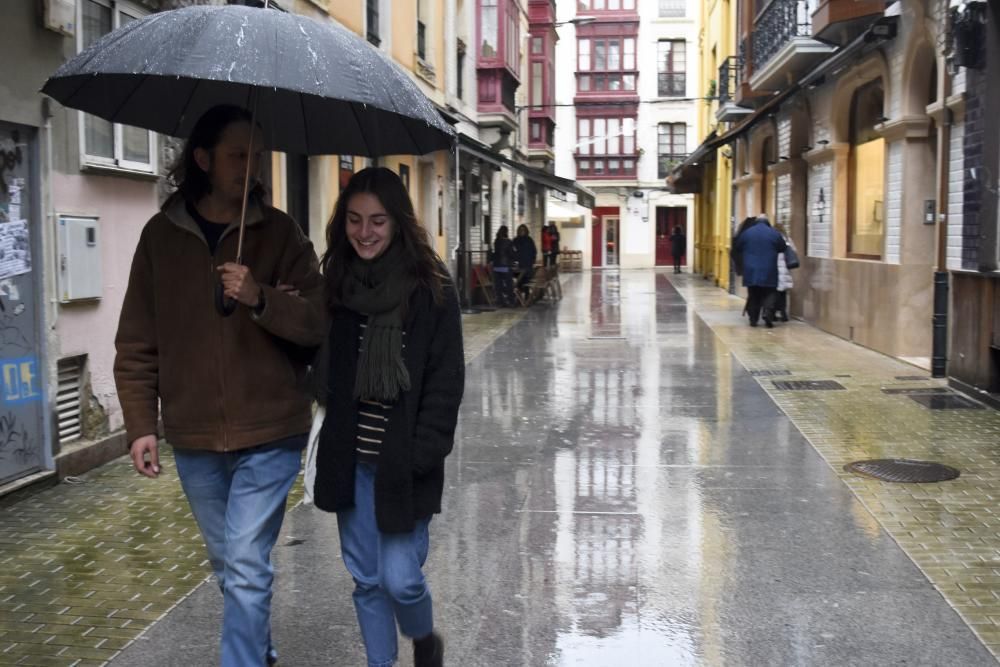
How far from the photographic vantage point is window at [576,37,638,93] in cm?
5331

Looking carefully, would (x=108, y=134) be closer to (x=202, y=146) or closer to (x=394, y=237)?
(x=202, y=146)

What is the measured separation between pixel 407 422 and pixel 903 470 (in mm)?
5128

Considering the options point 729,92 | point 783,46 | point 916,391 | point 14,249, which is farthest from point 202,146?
point 729,92

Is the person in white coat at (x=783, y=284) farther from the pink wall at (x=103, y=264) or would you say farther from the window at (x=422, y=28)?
the pink wall at (x=103, y=264)

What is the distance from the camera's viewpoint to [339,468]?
3582 mm

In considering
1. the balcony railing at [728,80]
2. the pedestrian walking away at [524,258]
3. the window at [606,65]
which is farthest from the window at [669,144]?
the pedestrian walking away at [524,258]

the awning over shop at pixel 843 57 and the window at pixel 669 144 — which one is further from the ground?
the window at pixel 669 144

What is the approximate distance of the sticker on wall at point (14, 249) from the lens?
6.89 metres

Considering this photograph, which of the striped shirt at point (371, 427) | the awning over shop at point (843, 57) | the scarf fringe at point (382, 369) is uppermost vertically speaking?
the awning over shop at point (843, 57)

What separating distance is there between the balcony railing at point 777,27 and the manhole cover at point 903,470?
11170 millimetres

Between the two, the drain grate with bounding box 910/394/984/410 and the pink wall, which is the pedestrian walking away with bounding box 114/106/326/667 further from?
the drain grate with bounding box 910/394/984/410

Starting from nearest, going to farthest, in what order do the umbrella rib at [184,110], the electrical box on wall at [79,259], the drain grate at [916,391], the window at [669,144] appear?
the umbrella rib at [184,110], the electrical box on wall at [79,259], the drain grate at [916,391], the window at [669,144]

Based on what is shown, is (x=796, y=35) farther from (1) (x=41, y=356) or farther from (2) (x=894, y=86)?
(1) (x=41, y=356)

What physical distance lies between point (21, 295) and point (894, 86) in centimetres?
1079
